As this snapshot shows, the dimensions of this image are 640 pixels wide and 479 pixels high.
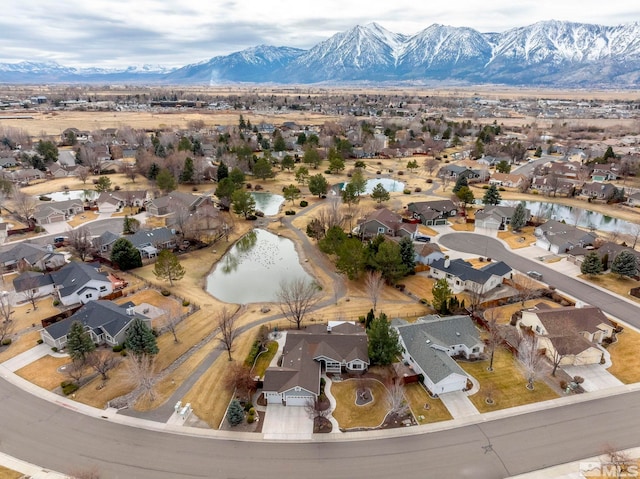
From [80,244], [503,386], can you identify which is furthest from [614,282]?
[80,244]

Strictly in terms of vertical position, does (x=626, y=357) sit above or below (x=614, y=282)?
below

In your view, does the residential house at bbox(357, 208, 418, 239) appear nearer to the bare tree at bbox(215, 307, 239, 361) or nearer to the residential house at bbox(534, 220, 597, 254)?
the residential house at bbox(534, 220, 597, 254)

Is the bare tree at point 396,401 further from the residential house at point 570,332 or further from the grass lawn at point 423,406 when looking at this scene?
the residential house at point 570,332

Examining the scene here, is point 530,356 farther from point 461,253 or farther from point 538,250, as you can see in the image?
point 538,250

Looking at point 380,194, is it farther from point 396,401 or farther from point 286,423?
point 286,423

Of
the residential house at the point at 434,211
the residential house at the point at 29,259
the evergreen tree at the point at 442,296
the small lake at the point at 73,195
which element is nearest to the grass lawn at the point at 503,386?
the evergreen tree at the point at 442,296
